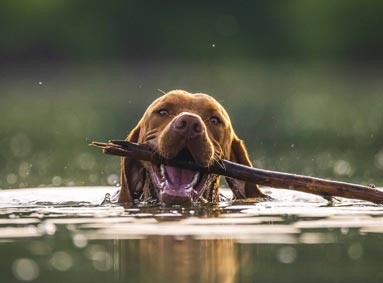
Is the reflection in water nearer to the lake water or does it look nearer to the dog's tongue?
the lake water

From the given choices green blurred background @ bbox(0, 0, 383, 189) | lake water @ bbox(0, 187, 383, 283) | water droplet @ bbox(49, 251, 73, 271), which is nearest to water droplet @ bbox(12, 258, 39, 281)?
lake water @ bbox(0, 187, 383, 283)

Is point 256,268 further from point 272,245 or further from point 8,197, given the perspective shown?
point 8,197

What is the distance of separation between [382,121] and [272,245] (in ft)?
48.3

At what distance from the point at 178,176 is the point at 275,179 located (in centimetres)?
87

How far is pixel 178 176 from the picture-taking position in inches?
432

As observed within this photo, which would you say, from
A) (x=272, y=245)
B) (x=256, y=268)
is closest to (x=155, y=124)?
(x=272, y=245)

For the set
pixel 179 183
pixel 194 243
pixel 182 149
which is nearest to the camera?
pixel 194 243

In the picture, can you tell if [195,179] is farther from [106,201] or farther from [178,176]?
[106,201]

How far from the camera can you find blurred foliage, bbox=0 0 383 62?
119 feet

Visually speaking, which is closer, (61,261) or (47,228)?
(61,261)

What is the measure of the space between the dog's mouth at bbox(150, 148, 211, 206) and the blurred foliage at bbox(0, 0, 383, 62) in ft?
83.7

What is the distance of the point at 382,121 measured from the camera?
23141 mm

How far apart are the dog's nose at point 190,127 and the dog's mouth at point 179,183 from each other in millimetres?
261

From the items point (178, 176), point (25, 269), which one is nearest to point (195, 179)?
point (178, 176)
